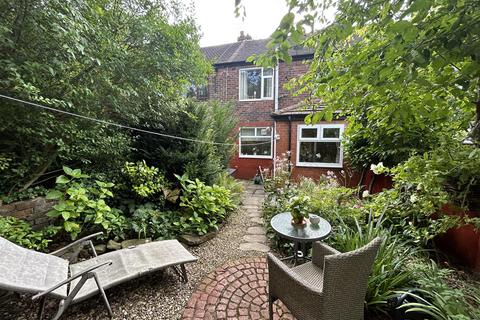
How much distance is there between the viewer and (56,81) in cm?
225

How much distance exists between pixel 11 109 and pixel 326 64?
3.00m

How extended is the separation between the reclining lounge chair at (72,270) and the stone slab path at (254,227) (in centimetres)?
112

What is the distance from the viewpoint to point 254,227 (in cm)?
367

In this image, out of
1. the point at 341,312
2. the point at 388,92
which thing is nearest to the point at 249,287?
the point at 341,312

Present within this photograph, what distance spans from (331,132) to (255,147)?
9.13 feet

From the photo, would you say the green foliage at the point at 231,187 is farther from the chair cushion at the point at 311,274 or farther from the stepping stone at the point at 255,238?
the chair cushion at the point at 311,274

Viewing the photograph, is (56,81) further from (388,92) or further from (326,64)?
(388,92)

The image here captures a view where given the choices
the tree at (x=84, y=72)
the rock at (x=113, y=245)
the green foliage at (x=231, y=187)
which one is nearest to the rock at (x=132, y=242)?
the rock at (x=113, y=245)

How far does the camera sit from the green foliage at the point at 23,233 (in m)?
2.05

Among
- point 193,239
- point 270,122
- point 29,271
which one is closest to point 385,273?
point 193,239

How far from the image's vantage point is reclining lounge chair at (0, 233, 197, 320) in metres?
1.47

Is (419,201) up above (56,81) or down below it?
below

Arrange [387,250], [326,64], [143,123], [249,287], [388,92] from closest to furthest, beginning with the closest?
[388,92], [326,64], [387,250], [249,287], [143,123]

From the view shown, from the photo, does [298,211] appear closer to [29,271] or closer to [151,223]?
[151,223]
